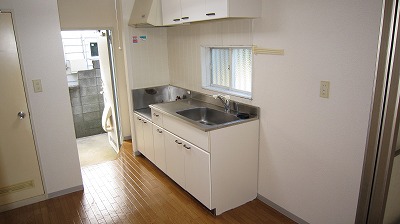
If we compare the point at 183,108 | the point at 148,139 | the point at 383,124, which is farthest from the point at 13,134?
the point at 383,124

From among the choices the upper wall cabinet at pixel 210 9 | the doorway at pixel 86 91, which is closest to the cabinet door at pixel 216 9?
the upper wall cabinet at pixel 210 9

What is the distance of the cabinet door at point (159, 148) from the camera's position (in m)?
3.35

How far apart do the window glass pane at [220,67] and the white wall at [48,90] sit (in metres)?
1.68

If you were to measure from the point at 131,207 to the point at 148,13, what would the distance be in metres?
2.12

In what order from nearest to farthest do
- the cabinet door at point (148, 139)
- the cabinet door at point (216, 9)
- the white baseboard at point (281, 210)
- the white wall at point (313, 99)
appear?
the white wall at point (313, 99)
the cabinet door at point (216, 9)
the white baseboard at point (281, 210)
the cabinet door at point (148, 139)

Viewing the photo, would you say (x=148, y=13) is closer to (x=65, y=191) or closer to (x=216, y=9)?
(x=216, y=9)

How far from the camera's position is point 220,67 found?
339 centimetres

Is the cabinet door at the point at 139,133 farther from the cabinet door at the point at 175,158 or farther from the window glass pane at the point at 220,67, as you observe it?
the window glass pane at the point at 220,67

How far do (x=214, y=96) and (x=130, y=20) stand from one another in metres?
1.52

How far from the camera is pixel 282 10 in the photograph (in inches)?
91.2

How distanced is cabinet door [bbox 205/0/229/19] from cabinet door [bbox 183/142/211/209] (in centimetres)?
120

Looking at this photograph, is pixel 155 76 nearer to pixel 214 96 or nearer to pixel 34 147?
pixel 214 96

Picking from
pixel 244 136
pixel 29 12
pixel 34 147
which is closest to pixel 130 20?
pixel 29 12

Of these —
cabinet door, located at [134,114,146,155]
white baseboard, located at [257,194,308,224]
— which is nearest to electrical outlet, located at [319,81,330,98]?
white baseboard, located at [257,194,308,224]
